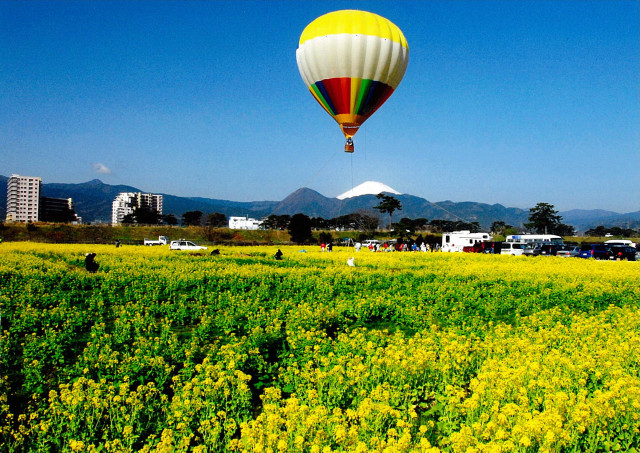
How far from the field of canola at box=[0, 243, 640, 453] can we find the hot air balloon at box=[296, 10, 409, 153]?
47.5 ft

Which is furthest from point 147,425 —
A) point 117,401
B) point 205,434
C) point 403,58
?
point 403,58

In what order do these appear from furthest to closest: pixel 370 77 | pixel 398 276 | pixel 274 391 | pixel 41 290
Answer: pixel 370 77, pixel 398 276, pixel 41 290, pixel 274 391

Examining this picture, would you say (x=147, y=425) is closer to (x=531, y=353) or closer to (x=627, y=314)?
→ (x=531, y=353)

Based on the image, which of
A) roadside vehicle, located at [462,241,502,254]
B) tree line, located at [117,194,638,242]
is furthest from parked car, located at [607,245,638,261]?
tree line, located at [117,194,638,242]

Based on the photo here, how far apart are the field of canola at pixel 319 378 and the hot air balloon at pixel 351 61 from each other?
1448cm

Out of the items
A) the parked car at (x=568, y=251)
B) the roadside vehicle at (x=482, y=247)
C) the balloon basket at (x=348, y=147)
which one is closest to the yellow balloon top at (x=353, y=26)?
the balloon basket at (x=348, y=147)

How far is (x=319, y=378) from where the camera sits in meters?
7.25

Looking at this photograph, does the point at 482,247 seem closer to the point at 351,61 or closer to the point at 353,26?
the point at 351,61

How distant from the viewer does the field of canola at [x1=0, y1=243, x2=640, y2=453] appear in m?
5.58

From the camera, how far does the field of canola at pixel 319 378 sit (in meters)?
5.58

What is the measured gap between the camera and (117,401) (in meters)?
6.43

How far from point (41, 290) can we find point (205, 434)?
A: 44.0ft

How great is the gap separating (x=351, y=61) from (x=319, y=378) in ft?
73.4

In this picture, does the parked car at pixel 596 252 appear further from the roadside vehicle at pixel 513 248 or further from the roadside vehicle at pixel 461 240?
the roadside vehicle at pixel 461 240
